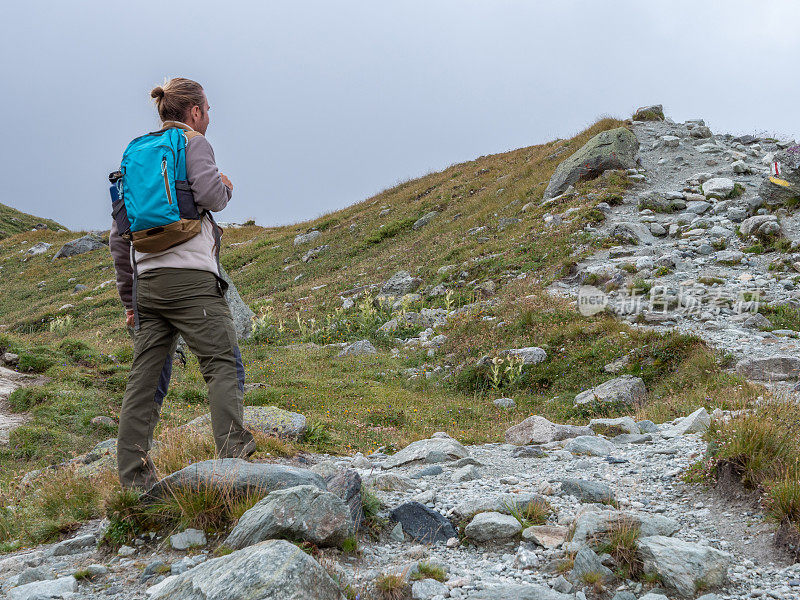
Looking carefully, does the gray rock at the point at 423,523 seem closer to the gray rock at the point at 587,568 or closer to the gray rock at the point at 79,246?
the gray rock at the point at 587,568

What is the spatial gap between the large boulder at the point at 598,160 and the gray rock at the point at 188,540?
20415mm

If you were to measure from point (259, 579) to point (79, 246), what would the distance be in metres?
45.2

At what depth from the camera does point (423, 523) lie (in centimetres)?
431

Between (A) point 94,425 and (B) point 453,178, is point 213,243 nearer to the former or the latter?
(A) point 94,425

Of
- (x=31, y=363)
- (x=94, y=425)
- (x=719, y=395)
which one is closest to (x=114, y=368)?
(x=31, y=363)

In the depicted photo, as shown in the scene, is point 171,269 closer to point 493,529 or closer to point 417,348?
point 493,529

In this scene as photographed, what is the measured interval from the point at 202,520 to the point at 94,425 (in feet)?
21.8

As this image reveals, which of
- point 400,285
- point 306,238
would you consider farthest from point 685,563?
point 306,238

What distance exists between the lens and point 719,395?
315 inches

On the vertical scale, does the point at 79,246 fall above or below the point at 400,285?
above

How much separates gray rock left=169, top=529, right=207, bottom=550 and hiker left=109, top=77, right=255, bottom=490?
70cm

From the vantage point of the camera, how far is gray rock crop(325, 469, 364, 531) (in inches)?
162

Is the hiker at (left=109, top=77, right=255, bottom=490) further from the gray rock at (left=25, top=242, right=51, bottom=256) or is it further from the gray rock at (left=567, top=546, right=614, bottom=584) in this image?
the gray rock at (left=25, top=242, right=51, bottom=256)

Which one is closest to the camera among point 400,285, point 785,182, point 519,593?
point 519,593
